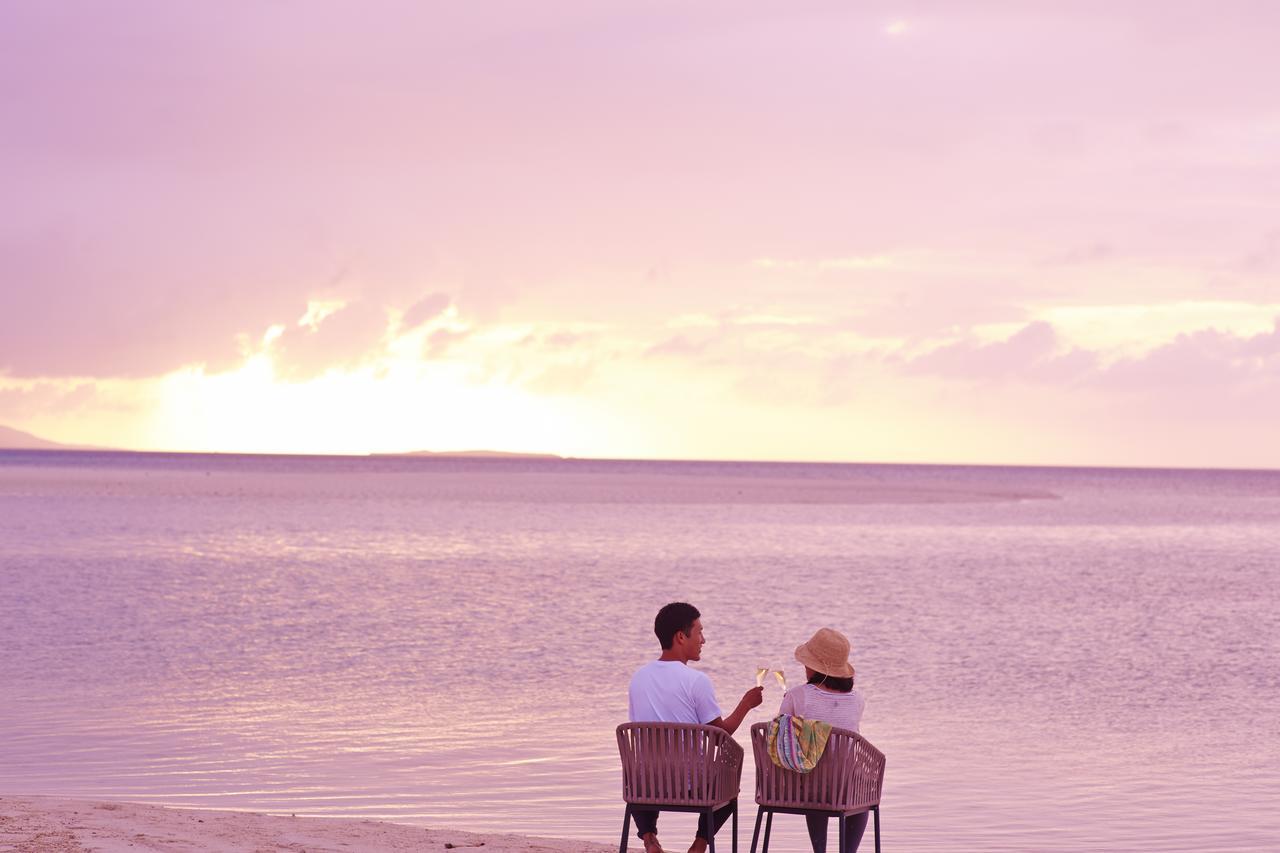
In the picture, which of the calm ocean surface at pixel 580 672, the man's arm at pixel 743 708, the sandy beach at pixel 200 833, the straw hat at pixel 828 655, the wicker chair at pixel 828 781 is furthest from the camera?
the calm ocean surface at pixel 580 672

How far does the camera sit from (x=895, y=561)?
36125 millimetres

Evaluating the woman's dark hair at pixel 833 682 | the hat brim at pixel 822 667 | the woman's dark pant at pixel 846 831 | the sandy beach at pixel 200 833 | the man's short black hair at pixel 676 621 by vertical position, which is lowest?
the sandy beach at pixel 200 833

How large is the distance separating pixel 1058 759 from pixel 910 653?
6.88 metres

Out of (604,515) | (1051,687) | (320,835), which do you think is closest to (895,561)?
(1051,687)

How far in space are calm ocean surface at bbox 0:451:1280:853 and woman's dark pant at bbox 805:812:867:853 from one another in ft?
5.92

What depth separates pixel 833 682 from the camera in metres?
7.12

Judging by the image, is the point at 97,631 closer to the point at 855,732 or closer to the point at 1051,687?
the point at 1051,687

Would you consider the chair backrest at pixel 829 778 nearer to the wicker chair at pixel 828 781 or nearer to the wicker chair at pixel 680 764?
the wicker chair at pixel 828 781

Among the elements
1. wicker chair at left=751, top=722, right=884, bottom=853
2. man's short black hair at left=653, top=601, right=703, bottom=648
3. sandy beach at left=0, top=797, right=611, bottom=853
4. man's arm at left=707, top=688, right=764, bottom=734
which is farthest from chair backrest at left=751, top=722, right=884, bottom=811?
sandy beach at left=0, top=797, right=611, bottom=853

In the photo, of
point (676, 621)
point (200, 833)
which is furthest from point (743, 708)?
point (200, 833)

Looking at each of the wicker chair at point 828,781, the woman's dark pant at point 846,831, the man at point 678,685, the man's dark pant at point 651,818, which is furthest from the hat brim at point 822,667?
the man's dark pant at point 651,818

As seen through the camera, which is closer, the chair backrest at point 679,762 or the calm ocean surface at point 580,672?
Answer: the chair backrest at point 679,762

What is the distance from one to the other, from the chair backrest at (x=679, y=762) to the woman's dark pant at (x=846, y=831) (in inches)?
19.9

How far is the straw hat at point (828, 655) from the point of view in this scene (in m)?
7.00
